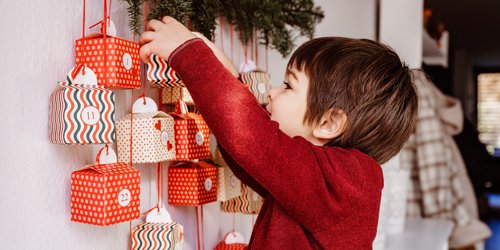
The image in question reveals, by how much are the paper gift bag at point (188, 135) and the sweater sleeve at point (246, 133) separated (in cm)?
12

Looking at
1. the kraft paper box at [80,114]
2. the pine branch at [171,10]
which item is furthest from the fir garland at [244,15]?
the kraft paper box at [80,114]

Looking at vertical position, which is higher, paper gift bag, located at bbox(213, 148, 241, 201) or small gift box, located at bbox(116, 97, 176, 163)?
small gift box, located at bbox(116, 97, 176, 163)

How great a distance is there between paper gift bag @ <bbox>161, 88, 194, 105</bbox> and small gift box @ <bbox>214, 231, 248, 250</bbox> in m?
0.31

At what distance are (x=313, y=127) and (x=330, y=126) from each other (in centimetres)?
2

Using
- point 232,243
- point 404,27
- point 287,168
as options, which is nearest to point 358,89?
point 287,168

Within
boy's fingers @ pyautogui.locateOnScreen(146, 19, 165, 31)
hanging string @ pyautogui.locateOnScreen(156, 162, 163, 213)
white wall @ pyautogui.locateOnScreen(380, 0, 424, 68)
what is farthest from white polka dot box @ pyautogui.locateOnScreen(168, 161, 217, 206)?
white wall @ pyautogui.locateOnScreen(380, 0, 424, 68)

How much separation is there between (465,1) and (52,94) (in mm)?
4126

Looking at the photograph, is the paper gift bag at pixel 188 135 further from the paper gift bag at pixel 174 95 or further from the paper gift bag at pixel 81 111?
the paper gift bag at pixel 81 111

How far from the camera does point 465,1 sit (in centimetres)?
406

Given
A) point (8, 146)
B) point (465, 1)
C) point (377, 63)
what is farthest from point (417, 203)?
point (465, 1)

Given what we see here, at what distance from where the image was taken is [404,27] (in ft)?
6.86

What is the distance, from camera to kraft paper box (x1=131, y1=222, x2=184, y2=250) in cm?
66

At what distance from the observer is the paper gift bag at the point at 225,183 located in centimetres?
83

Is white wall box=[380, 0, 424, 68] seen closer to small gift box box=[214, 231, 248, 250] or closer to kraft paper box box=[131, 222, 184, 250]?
small gift box box=[214, 231, 248, 250]
